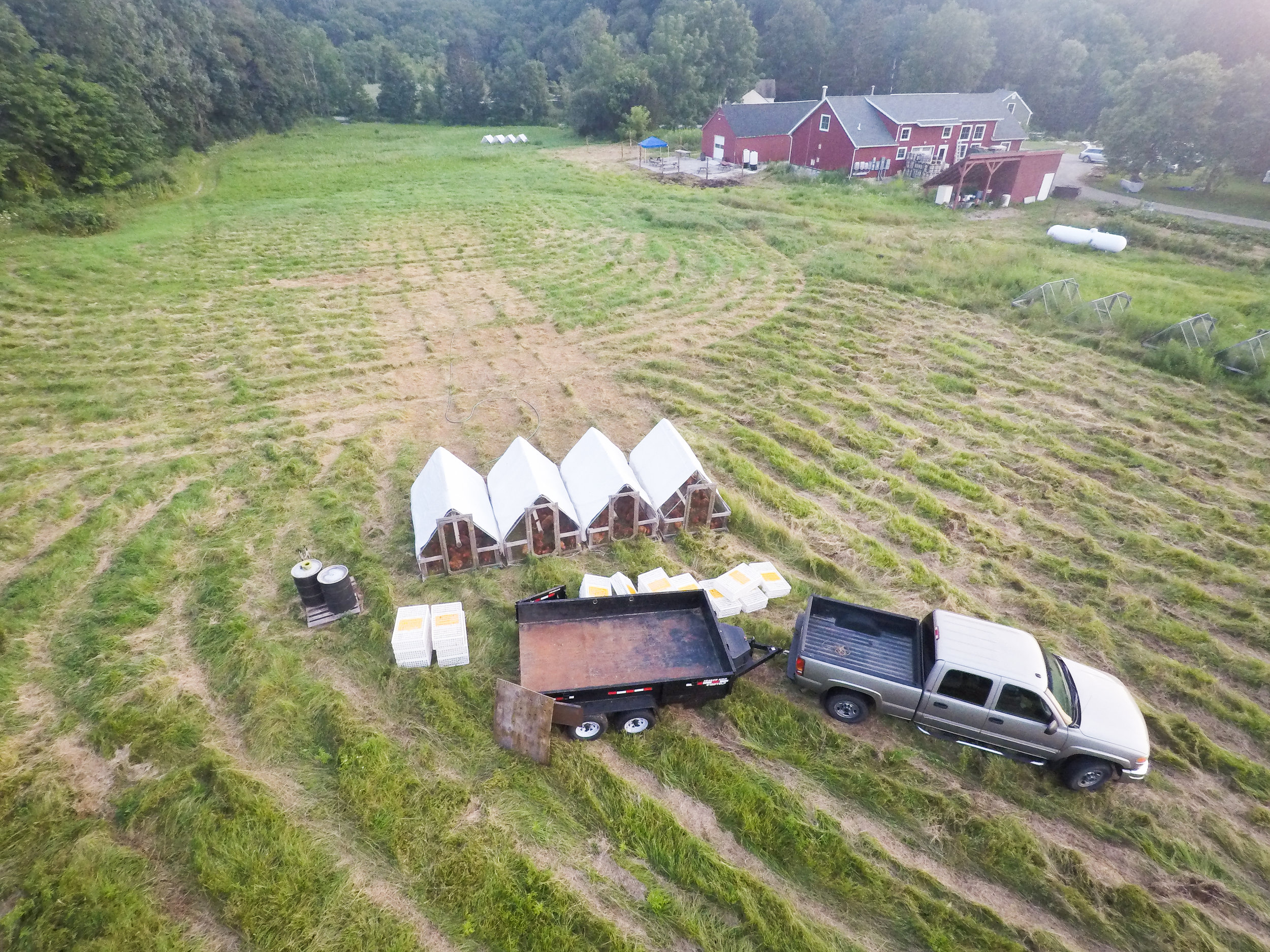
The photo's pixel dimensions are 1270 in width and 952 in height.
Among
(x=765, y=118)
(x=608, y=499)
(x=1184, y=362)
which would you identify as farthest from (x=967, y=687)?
(x=765, y=118)

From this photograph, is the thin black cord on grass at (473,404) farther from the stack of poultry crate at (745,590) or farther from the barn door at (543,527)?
the stack of poultry crate at (745,590)

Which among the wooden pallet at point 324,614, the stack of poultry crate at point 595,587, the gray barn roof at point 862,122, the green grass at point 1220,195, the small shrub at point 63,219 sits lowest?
the wooden pallet at point 324,614

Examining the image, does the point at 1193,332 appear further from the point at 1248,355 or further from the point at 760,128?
the point at 760,128

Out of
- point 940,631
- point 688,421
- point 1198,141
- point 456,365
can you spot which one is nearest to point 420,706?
point 940,631

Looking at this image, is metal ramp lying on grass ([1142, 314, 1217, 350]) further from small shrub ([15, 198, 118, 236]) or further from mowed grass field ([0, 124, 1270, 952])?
small shrub ([15, 198, 118, 236])

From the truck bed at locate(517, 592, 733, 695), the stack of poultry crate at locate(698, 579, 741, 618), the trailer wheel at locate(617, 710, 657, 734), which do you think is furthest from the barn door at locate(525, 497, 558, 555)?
the trailer wheel at locate(617, 710, 657, 734)

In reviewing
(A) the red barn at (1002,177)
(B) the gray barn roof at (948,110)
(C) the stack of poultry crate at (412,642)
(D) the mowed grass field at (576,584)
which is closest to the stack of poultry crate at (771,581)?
(D) the mowed grass field at (576,584)
